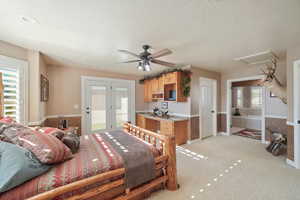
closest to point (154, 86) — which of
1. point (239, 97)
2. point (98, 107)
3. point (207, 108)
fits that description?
point (207, 108)

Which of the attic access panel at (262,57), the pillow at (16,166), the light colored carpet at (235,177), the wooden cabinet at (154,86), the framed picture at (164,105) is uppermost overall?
the attic access panel at (262,57)

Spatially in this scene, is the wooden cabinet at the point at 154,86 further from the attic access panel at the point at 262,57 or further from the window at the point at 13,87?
the window at the point at 13,87

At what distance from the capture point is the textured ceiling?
144 cm

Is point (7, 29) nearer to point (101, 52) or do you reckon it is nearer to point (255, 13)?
point (101, 52)

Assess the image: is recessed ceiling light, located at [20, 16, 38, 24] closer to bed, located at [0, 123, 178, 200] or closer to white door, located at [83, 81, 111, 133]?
bed, located at [0, 123, 178, 200]

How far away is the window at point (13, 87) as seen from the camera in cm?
233

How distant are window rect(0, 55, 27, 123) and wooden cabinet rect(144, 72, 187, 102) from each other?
3.44 metres

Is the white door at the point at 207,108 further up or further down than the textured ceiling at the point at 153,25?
further down

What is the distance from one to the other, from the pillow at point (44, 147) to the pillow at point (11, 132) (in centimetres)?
5

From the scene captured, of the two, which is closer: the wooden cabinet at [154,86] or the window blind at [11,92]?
the window blind at [11,92]

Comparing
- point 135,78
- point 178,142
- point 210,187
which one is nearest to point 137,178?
point 210,187

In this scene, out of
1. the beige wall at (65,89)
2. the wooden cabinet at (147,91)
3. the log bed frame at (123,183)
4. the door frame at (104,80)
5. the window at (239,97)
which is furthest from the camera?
the window at (239,97)

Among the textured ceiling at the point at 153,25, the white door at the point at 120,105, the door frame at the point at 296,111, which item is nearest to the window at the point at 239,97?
the textured ceiling at the point at 153,25

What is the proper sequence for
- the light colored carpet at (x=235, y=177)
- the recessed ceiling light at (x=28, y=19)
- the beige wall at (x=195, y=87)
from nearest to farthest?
the recessed ceiling light at (x=28, y=19)
the light colored carpet at (x=235, y=177)
the beige wall at (x=195, y=87)
